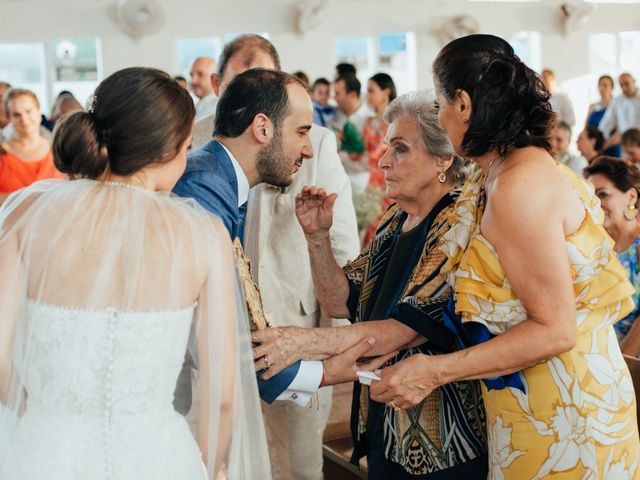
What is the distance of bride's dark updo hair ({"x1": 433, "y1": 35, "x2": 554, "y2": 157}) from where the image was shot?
6.50ft

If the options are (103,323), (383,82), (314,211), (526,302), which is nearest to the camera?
(103,323)

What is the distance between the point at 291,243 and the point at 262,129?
3.23 ft

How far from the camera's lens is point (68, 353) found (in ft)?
5.74

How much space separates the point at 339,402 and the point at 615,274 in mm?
3566

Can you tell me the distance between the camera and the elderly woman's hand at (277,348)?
226 cm

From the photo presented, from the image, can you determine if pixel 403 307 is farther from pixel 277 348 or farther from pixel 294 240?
pixel 294 240

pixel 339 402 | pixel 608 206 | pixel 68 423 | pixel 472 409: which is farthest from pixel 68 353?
pixel 339 402

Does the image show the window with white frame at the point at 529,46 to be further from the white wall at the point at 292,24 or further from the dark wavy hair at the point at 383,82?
the dark wavy hair at the point at 383,82

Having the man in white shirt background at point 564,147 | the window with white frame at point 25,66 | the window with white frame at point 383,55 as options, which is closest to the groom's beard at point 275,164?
the man in white shirt background at point 564,147

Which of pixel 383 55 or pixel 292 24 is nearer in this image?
pixel 292 24

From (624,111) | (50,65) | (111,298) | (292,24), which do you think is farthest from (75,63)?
(111,298)

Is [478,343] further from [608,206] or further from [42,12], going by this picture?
[42,12]

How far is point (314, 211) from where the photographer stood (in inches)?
109

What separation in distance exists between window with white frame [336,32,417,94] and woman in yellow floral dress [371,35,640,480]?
1347 centimetres
